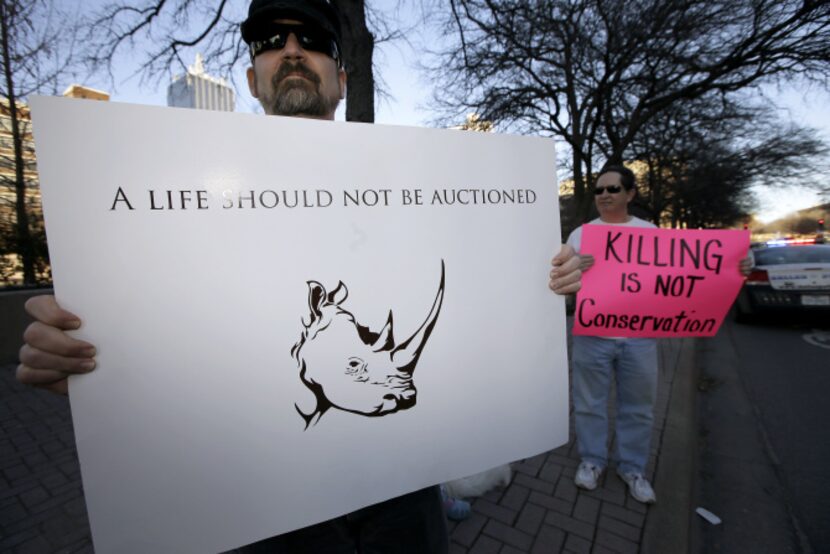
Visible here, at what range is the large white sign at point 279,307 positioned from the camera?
A: 0.83 metres

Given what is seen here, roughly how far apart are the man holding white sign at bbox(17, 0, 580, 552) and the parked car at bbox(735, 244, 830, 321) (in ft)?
23.1

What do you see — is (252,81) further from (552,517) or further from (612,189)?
(552,517)

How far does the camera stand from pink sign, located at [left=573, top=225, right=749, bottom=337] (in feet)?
5.45

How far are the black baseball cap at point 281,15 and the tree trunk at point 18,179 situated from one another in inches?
241

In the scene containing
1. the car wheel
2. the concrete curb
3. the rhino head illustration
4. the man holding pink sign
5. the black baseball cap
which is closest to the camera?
the rhino head illustration

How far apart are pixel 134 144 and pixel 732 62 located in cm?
1139

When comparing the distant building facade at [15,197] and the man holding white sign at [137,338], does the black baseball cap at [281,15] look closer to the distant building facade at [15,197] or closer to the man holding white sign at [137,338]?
the man holding white sign at [137,338]

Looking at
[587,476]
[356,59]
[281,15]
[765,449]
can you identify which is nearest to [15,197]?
[356,59]

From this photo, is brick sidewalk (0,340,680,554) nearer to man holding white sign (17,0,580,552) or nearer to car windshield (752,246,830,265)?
man holding white sign (17,0,580,552)

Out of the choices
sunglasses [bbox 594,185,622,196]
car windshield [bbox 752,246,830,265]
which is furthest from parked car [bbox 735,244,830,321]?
sunglasses [bbox 594,185,622,196]

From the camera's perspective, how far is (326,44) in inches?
60.2

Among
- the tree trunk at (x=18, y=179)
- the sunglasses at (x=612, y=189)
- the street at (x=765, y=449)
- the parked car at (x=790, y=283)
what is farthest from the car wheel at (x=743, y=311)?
the tree trunk at (x=18, y=179)

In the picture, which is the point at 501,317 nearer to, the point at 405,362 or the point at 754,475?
the point at 405,362

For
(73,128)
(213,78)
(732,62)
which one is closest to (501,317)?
(73,128)
